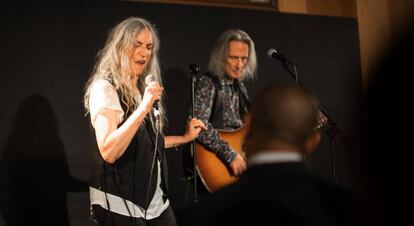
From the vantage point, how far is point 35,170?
122 inches

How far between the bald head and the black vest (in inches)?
51.2

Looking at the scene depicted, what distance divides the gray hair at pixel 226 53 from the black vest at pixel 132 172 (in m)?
1.12

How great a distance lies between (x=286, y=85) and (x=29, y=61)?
2330 mm

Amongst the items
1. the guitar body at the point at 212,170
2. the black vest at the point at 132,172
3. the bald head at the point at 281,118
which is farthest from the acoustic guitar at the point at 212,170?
the bald head at the point at 281,118

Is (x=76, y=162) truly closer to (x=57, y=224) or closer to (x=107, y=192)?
(x=57, y=224)

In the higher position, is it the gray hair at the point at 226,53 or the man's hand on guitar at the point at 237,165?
the gray hair at the point at 226,53

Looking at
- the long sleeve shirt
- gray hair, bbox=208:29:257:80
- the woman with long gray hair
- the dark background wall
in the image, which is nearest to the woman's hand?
the woman with long gray hair

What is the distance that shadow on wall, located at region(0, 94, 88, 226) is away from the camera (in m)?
3.03

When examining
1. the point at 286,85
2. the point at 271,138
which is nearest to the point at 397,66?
the point at 271,138

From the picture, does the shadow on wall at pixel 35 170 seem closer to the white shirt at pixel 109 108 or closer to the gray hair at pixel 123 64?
the gray hair at pixel 123 64

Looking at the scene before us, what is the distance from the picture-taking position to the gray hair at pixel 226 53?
3.47 metres

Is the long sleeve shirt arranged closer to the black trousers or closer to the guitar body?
the guitar body

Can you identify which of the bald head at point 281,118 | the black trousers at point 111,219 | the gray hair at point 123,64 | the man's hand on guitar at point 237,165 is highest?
the gray hair at point 123,64

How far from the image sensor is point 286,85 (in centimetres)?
121
